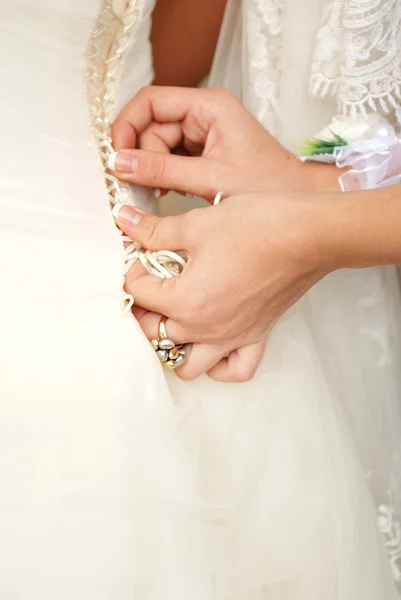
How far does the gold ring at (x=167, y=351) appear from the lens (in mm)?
549

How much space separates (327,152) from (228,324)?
246 mm

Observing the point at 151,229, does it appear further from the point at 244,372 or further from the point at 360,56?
the point at 360,56

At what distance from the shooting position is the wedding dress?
1.41 ft

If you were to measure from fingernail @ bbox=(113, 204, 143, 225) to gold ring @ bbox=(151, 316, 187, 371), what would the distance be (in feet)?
0.36

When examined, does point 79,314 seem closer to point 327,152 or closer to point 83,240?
point 83,240

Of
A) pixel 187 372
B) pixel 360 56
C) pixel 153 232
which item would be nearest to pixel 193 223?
pixel 153 232

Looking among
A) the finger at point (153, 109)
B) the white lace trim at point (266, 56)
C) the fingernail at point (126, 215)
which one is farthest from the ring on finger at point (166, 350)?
the white lace trim at point (266, 56)

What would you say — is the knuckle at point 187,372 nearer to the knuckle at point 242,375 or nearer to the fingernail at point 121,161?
the knuckle at point 242,375

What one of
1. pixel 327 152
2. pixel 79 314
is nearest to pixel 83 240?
pixel 79 314

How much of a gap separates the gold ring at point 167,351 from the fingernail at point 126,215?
0.11 m

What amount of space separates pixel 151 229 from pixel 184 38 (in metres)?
0.37

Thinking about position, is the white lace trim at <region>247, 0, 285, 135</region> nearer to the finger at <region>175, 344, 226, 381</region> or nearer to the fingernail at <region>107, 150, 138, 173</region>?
the fingernail at <region>107, 150, 138, 173</region>

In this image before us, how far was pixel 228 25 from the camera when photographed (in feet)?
2.51

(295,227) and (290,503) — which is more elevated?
(295,227)
